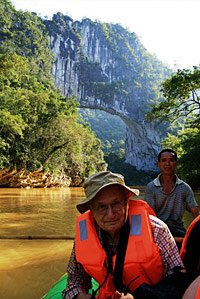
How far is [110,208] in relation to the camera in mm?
1267

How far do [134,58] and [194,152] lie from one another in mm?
50557

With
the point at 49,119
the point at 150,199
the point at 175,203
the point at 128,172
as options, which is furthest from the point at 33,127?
the point at 128,172

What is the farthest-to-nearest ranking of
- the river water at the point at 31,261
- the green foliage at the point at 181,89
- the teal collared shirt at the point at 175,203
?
the green foliage at the point at 181,89, the teal collared shirt at the point at 175,203, the river water at the point at 31,261

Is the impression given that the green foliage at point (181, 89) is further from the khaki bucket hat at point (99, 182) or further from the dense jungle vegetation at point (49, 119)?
the khaki bucket hat at point (99, 182)

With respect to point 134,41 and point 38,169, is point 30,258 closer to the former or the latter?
point 38,169

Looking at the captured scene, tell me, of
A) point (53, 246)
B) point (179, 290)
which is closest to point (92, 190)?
point (179, 290)

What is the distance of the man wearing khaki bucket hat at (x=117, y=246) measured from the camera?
1.19 m

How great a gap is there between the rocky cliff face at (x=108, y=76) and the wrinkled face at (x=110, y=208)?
38.3m

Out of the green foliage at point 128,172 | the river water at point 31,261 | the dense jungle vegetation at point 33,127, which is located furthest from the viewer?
the green foliage at point 128,172

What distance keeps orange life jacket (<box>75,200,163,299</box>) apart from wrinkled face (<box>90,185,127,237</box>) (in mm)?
64

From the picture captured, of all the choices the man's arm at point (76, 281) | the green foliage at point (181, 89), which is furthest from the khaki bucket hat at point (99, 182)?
the green foliage at point (181, 89)

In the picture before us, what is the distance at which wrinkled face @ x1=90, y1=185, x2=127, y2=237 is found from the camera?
127 centimetres

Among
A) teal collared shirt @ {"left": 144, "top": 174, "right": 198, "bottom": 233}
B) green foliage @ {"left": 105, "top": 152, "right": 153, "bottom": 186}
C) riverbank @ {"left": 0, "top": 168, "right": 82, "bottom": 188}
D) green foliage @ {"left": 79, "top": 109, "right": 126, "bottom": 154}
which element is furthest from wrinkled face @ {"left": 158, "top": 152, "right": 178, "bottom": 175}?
green foliage @ {"left": 79, "top": 109, "right": 126, "bottom": 154}

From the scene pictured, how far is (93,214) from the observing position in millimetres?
1332
